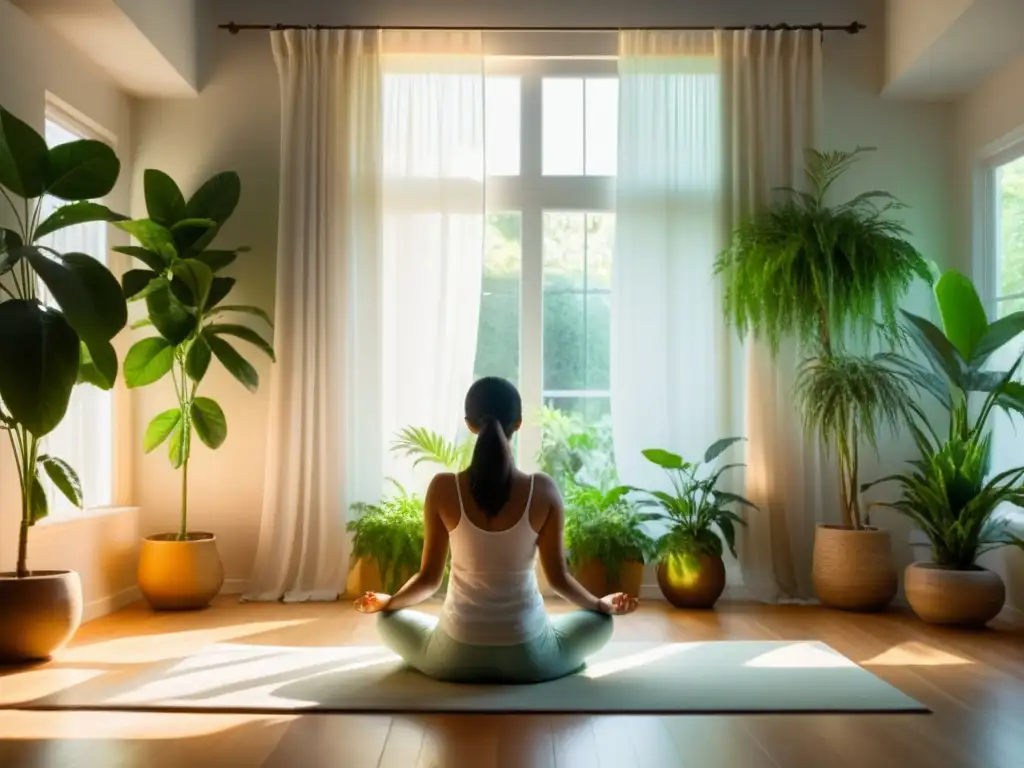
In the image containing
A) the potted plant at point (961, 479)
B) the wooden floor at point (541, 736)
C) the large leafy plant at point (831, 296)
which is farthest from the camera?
the large leafy plant at point (831, 296)

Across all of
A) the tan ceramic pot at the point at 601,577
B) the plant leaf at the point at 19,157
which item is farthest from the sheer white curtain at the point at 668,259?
the plant leaf at the point at 19,157

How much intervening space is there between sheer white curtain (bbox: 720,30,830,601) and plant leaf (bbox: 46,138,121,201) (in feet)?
9.81

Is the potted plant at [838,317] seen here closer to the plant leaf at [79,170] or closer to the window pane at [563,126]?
the window pane at [563,126]

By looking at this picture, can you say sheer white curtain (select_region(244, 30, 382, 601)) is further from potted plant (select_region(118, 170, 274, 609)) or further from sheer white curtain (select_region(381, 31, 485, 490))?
potted plant (select_region(118, 170, 274, 609))

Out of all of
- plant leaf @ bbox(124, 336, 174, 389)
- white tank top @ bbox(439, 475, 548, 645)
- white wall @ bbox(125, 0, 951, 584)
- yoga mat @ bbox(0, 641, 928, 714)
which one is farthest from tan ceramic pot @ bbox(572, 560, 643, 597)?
Answer: plant leaf @ bbox(124, 336, 174, 389)

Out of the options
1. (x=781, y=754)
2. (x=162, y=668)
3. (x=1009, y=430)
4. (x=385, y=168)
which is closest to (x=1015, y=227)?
(x=1009, y=430)

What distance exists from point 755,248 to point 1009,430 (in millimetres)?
1534

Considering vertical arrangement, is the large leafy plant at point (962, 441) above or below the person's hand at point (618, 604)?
above

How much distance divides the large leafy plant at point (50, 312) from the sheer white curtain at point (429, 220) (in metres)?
1.69

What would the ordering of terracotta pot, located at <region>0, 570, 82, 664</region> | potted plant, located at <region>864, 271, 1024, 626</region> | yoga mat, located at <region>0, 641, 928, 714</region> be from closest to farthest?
yoga mat, located at <region>0, 641, 928, 714</region> < terracotta pot, located at <region>0, 570, 82, 664</region> < potted plant, located at <region>864, 271, 1024, 626</region>

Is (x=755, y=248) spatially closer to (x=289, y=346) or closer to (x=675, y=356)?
(x=675, y=356)

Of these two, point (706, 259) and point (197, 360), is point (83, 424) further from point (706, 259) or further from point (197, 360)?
point (706, 259)

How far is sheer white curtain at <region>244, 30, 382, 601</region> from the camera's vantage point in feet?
18.1

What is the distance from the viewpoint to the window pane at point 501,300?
5820 millimetres
